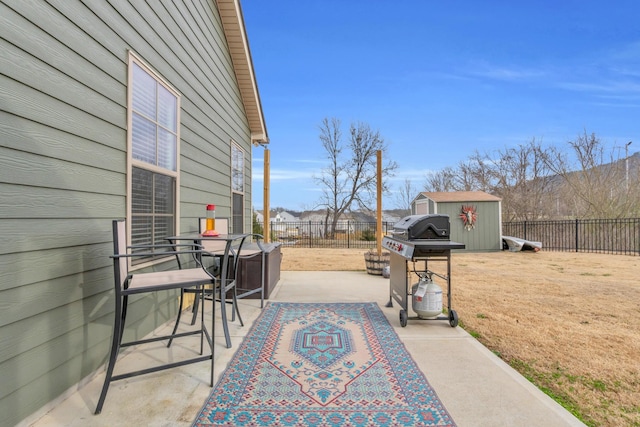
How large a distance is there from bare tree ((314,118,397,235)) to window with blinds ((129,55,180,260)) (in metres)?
14.8

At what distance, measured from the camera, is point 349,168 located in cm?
1862

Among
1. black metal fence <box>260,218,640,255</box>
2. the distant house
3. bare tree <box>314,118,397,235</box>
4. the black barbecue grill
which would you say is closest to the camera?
the distant house

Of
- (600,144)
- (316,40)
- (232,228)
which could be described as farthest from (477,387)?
(600,144)

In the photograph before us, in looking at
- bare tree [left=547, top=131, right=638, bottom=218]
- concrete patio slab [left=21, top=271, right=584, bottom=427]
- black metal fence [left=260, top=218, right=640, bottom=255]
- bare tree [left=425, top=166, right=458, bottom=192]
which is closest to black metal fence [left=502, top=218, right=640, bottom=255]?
black metal fence [left=260, top=218, right=640, bottom=255]

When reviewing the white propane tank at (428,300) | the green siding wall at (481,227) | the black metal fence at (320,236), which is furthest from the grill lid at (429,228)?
the black metal fence at (320,236)

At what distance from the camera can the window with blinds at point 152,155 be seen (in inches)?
104

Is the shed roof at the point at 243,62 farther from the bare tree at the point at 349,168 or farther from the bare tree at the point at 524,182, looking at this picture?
the bare tree at the point at 524,182

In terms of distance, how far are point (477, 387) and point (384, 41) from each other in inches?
502

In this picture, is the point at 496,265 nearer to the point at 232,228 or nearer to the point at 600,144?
the point at 232,228

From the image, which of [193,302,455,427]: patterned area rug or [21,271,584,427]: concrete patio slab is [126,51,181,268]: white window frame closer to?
[21,271,584,427]: concrete patio slab

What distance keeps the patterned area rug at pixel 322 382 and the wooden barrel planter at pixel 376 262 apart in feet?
9.37

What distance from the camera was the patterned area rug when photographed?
1.68 metres

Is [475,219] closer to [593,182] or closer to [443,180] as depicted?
[593,182]

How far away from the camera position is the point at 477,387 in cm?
200
